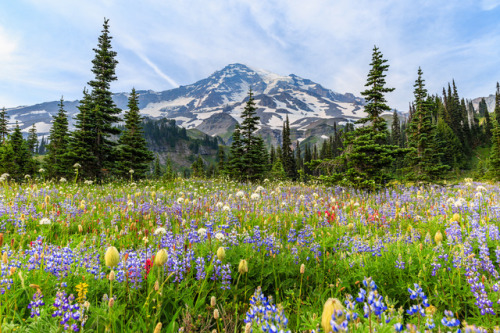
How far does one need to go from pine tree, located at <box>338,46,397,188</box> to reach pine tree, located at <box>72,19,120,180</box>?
1911 cm

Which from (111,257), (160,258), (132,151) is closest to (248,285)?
(160,258)

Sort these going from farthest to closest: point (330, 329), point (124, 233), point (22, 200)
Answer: point (22, 200), point (124, 233), point (330, 329)

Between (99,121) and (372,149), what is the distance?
72.0ft

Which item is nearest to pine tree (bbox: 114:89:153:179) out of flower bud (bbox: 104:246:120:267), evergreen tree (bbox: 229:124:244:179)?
evergreen tree (bbox: 229:124:244:179)

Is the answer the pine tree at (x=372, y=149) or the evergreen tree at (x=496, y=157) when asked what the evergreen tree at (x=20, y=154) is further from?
the evergreen tree at (x=496, y=157)

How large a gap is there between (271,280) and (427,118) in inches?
1123

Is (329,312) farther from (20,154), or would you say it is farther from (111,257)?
(20,154)

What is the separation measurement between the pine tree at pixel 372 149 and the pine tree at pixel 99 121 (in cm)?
1911

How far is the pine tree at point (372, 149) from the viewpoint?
39.8 feet

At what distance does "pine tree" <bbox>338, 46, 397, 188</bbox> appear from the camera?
478 inches

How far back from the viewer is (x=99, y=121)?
21.5 meters

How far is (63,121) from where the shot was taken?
35.8 m

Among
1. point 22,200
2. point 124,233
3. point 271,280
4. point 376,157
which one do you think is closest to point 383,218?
point 271,280

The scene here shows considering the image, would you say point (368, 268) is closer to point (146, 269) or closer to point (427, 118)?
point (146, 269)
